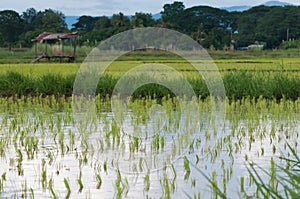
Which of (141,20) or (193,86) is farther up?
(141,20)

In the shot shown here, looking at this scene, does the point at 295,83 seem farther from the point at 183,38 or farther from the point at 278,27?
the point at 278,27

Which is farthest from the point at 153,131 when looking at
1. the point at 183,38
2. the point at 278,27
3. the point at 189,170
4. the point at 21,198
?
the point at 278,27

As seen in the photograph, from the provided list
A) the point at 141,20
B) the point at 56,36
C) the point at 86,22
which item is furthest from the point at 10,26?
the point at 56,36

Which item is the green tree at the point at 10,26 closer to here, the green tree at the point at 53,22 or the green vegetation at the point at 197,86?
the green tree at the point at 53,22

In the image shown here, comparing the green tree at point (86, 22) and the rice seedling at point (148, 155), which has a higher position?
the green tree at point (86, 22)

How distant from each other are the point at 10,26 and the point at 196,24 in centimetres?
1556

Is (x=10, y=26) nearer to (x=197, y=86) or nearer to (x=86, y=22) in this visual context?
(x=86, y=22)

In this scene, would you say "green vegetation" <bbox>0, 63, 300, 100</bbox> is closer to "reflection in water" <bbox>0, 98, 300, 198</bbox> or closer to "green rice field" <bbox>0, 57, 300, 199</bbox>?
"green rice field" <bbox>0, 57, 300, 199</bbox>

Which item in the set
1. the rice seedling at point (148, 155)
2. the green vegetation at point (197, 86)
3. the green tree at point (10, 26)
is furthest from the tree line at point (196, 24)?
the rice seedling at point (148, 155)

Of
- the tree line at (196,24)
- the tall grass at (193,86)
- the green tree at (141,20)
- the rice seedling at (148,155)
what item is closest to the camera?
the rice seedling at (148,155)

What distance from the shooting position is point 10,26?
51156 mm

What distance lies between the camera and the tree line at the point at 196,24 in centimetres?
4356

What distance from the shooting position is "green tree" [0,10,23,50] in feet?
166

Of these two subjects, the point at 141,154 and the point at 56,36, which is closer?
the point at 141,154
